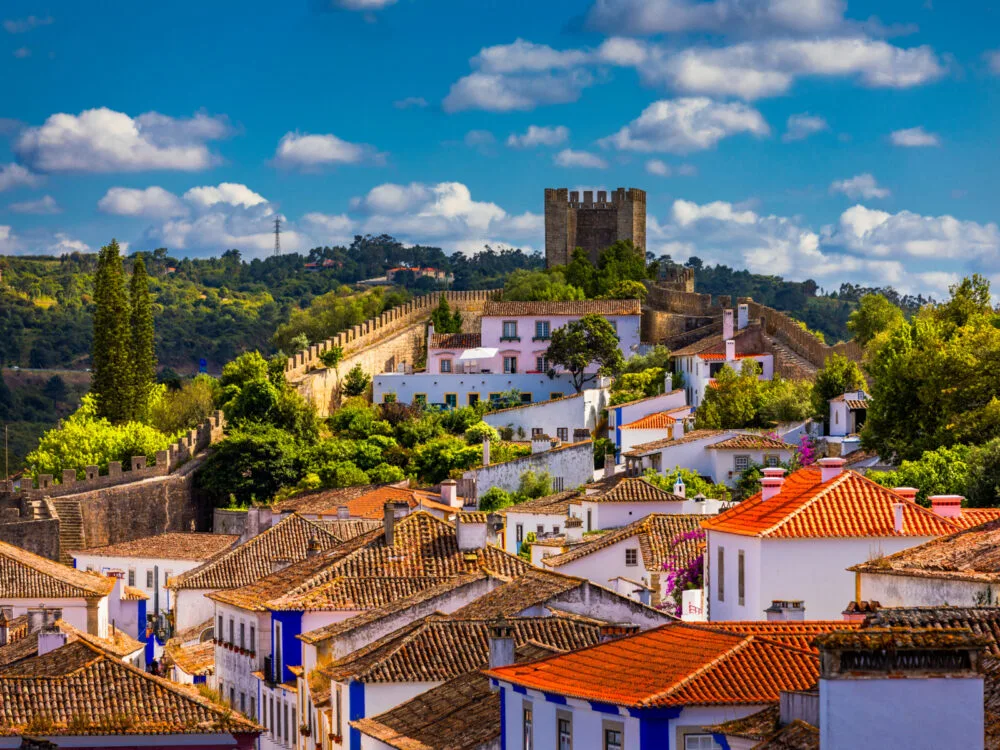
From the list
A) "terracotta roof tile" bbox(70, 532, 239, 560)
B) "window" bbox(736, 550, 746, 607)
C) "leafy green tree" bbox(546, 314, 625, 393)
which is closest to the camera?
"window" bbox(736, 550, 746, 607)

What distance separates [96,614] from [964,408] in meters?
22.1

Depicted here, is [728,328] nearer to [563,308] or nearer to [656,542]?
[563,308]

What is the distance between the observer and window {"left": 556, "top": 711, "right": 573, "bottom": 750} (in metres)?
20.7

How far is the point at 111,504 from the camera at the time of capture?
76438 mm

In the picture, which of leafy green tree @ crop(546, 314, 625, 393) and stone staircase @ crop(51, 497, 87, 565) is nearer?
stone staircase @ crop(51, 497, 87, 565)

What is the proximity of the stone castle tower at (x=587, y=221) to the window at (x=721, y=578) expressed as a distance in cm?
7380

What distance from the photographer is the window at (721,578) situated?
31.6 metres

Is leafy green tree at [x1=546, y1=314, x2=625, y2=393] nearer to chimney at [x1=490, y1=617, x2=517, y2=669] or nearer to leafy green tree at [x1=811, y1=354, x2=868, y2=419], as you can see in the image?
leafy green tree at [x1=811, y1=354, x2=868, y2=419]

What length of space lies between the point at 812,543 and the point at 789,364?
1857 inches

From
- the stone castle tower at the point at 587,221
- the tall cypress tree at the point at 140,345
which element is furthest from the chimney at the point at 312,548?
the stone castle tower at the point at 587,221

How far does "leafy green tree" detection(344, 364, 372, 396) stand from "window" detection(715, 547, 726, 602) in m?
54.6

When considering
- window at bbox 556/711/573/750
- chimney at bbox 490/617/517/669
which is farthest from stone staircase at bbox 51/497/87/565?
window at bbox 556/711/573/750

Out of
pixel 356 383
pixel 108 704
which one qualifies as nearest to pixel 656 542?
pixel 108 704

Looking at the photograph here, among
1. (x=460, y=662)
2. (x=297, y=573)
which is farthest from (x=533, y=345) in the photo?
(x=460, y=662)
